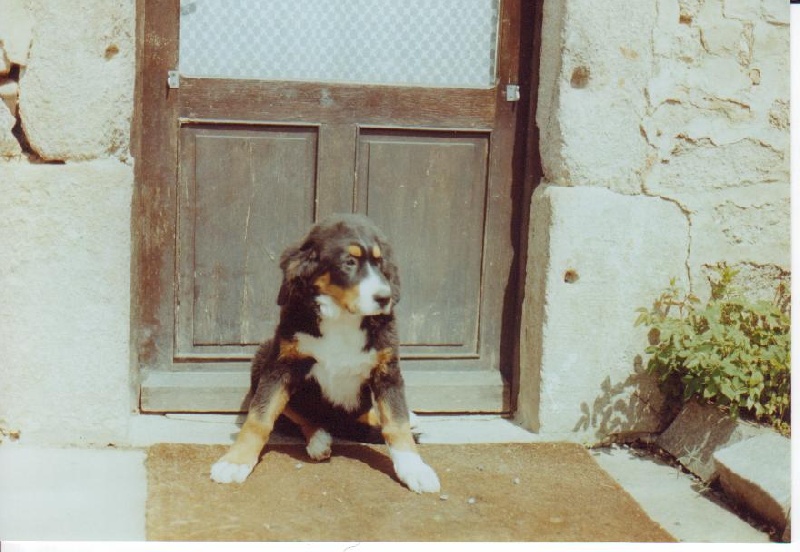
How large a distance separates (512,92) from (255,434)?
189 centimetres

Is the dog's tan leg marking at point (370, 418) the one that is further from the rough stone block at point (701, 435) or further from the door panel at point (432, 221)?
the rough stone block at point (701, 435)

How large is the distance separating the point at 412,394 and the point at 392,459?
28.7 inches

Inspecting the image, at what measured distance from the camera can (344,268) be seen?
343 centimetres

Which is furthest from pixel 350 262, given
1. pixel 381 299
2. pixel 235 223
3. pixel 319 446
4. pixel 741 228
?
pixel 741 228

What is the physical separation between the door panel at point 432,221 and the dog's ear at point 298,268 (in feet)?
2.37

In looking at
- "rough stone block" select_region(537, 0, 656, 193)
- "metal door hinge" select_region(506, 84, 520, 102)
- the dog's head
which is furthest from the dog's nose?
"metal door hinge" select_region(506, 84, 520, 102)

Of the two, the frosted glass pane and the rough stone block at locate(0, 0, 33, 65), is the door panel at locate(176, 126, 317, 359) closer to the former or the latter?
the frosted glass pane

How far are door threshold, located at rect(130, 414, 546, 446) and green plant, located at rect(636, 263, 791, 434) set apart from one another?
2.20ft

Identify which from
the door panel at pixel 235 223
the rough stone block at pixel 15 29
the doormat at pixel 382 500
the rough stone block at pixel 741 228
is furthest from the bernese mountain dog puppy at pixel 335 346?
the rough stone block at pixel 741 228

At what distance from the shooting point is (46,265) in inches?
143

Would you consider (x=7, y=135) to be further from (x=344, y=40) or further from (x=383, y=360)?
(x=383, y=360)

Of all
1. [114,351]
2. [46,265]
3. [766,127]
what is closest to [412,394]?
[114,351]

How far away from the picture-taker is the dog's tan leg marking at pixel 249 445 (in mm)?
3492

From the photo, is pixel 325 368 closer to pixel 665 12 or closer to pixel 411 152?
pixel 411 152
